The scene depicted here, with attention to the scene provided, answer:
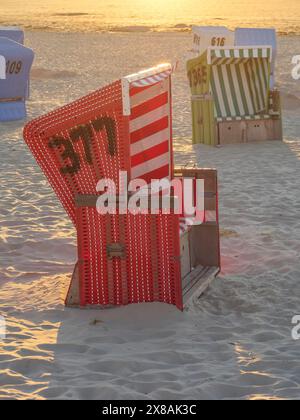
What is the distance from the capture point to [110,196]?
5.84 m

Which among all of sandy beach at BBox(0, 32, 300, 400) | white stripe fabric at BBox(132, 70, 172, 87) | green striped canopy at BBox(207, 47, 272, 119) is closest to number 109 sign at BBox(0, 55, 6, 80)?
green striped canopy at BBox(207, 47, 272, 119)

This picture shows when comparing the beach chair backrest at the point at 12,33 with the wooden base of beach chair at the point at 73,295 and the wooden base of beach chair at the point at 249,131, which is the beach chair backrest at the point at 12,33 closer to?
the wooden base of beach chair at the point at 249,131

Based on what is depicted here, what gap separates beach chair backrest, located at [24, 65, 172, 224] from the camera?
5.89 meters

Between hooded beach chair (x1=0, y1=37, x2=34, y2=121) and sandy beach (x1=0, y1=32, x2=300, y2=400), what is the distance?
4.72m

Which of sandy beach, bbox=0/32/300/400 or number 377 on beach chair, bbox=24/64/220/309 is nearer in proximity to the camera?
sandy beach, bbox=0/32/300/400

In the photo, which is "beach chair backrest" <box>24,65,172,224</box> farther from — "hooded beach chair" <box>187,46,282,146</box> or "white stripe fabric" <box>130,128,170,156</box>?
"hooded beach chair" <box>187,46,282,146</box>

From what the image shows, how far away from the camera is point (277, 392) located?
15.6ft

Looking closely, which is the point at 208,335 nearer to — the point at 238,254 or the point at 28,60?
the point at 238,254

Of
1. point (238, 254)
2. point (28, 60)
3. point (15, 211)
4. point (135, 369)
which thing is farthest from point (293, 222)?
Result: point (28, 60)

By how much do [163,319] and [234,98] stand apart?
8.18m

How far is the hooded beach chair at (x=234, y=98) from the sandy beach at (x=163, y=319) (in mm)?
2244

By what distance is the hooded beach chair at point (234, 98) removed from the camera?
519 inches

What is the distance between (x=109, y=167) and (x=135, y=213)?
39 centimetres

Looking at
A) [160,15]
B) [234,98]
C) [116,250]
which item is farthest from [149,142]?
[160,15]
